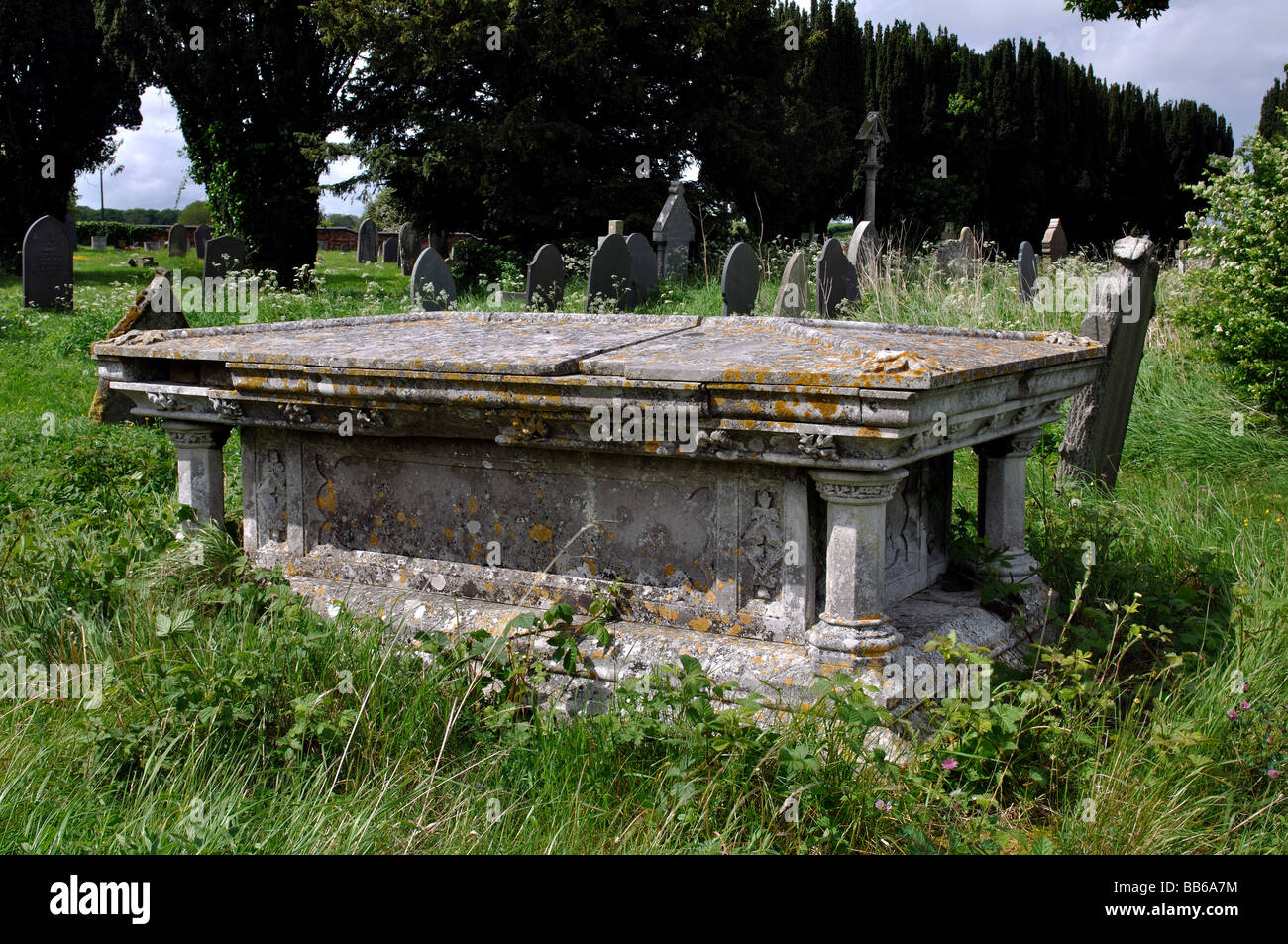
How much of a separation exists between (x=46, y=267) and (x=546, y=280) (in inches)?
286

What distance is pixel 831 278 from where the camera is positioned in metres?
10.9

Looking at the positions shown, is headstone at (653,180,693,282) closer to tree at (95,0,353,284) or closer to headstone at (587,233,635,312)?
headstone at (587,233,635,312)

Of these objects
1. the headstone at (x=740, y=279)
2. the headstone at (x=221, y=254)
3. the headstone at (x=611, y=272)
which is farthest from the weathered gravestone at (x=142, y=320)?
the headstone at (x=221, y=254)

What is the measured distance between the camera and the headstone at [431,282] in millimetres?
12055

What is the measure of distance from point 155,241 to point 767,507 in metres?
38.7

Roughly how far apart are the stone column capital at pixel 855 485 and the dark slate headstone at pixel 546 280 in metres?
8.56

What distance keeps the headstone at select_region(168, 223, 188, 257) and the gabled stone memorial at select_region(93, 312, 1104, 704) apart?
2676 cm

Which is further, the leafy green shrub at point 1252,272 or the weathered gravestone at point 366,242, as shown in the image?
the weathered gravestone at point 366,242

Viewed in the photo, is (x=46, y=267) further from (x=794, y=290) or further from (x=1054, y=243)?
(x=1054, y=243)

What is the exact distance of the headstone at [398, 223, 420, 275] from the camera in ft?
77.2

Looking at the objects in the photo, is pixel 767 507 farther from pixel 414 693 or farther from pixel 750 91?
pixel 750 91

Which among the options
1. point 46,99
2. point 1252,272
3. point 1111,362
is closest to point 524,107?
point 46,99

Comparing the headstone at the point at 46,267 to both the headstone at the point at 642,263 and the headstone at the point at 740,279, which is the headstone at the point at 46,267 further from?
the headstone at the point at 740,279
